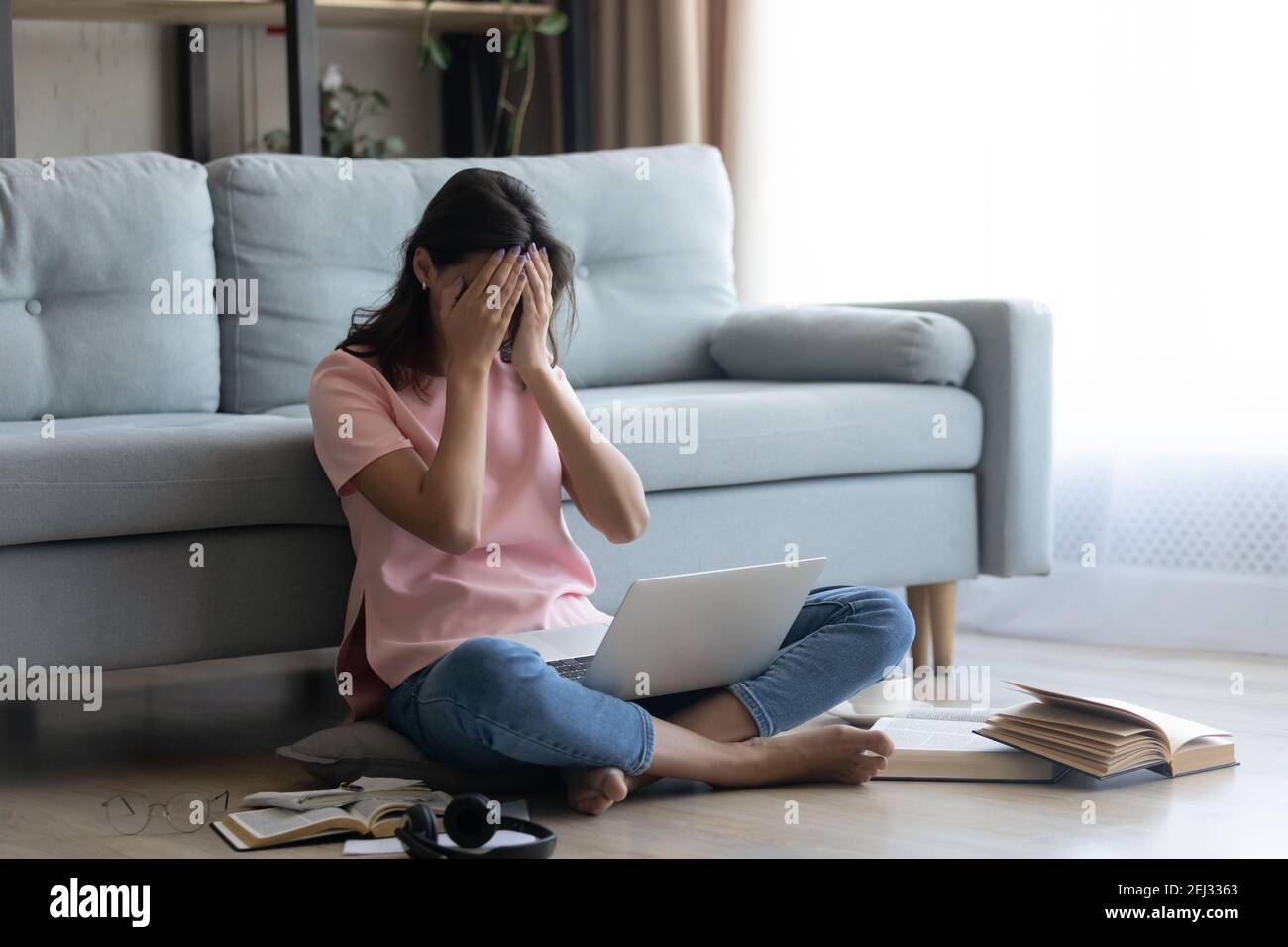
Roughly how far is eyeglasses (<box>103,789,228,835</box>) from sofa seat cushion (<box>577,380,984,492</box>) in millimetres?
729

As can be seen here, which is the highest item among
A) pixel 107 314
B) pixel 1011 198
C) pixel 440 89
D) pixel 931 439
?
pixel 440 89

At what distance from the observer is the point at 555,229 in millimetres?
2883

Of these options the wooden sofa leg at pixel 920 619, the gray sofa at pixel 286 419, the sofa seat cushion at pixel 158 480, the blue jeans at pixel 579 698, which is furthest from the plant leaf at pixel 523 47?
the blue jeans at pixel 579 698

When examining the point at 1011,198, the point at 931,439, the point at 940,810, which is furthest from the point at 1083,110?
the point at 940,810

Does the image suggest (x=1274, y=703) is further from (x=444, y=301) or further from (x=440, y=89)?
(x=440, y=89)

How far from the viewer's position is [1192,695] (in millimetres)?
2494

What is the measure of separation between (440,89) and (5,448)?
7.86 feet

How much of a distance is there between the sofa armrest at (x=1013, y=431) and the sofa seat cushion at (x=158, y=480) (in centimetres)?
111

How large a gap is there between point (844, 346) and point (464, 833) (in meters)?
1.38

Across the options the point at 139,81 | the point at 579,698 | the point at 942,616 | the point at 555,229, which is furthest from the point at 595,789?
the point at 139,81

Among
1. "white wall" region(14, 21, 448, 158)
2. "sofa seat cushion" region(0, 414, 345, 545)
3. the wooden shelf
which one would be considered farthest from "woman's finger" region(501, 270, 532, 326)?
"white wall" region(14, 21, 448, 158)

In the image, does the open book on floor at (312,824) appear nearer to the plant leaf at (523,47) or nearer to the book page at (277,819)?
the book page at (277,819)

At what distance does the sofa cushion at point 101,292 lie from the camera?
2451 millimetres

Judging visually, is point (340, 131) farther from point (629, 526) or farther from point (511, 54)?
point (629, 526)
